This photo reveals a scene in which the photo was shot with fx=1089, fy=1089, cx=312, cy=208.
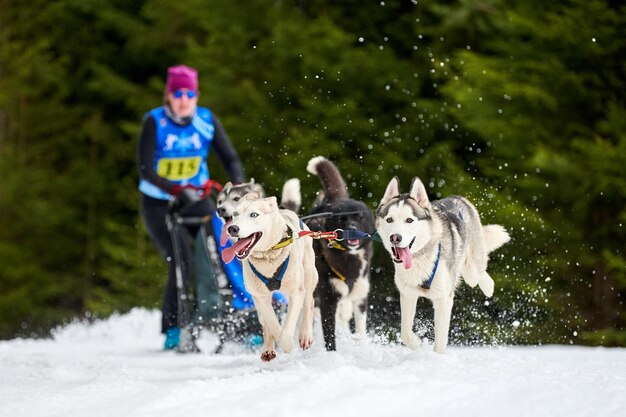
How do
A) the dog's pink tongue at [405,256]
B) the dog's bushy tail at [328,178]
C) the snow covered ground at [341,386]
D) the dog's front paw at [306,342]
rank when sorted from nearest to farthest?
1. the snow covered ground at [341,386]
2. the dog's pink tongue at [405,256]
3. the dog's front paw at [306,342]
4. the dog's bushy tail at [328,178]

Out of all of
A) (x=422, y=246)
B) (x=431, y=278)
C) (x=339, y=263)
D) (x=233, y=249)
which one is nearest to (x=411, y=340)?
(x=431, y=278)

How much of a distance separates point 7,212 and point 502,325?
12564 mm

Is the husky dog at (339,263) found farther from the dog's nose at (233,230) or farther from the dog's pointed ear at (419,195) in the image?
the dog's nose at (233,230)

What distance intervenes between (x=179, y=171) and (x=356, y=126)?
509 centimetres

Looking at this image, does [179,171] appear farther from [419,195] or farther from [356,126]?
[356,126]

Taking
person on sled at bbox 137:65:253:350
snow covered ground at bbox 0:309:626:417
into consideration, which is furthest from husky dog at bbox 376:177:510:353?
person on sled at bbox 137:65:253:350

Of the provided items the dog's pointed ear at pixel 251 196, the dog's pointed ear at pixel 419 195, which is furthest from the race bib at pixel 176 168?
the dog's pointed ear at pixel 419 195

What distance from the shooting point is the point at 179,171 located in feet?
25.1

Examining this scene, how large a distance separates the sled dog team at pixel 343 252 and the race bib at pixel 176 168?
2.02 meters

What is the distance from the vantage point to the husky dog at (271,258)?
472 cm

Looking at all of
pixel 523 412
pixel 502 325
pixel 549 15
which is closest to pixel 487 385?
pixel 523 412

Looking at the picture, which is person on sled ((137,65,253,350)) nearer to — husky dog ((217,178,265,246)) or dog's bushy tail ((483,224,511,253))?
husky dog ((217,178,265,246))

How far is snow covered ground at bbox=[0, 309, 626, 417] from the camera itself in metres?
3.88

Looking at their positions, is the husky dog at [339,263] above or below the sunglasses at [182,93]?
below
